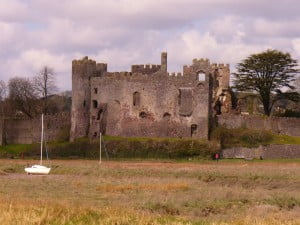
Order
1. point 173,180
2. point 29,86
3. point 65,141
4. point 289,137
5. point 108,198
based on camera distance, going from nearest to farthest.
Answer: point 108,198, point 173,180, point 289,137, point 65,141, point 29,86

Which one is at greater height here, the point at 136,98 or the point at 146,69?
the point at 146,69

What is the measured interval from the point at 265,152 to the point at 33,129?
924 inches

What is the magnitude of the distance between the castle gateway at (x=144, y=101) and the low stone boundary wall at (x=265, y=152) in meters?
2.87

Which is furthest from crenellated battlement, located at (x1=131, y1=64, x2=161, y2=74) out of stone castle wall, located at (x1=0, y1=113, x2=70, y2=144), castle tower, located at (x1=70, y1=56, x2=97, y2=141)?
stone castle wall, located at (x1=0, y1=113, x2=70, y2=144)

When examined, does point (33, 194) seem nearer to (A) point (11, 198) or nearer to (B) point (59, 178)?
(A) point (11, 198)

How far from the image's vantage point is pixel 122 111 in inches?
2719

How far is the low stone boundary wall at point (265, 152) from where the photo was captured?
208ft

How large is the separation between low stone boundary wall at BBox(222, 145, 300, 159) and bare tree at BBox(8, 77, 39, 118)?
3021cm

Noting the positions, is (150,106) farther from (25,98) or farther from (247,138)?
(25,98)

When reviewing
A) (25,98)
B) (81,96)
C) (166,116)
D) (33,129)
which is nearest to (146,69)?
(81,96)

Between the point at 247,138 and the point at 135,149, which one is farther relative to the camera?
the point at 135,149

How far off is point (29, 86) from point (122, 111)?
2730 centimetres

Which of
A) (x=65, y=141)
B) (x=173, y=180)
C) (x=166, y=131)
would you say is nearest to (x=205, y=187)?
(x=173, y=180)

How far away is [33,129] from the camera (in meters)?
74.1
